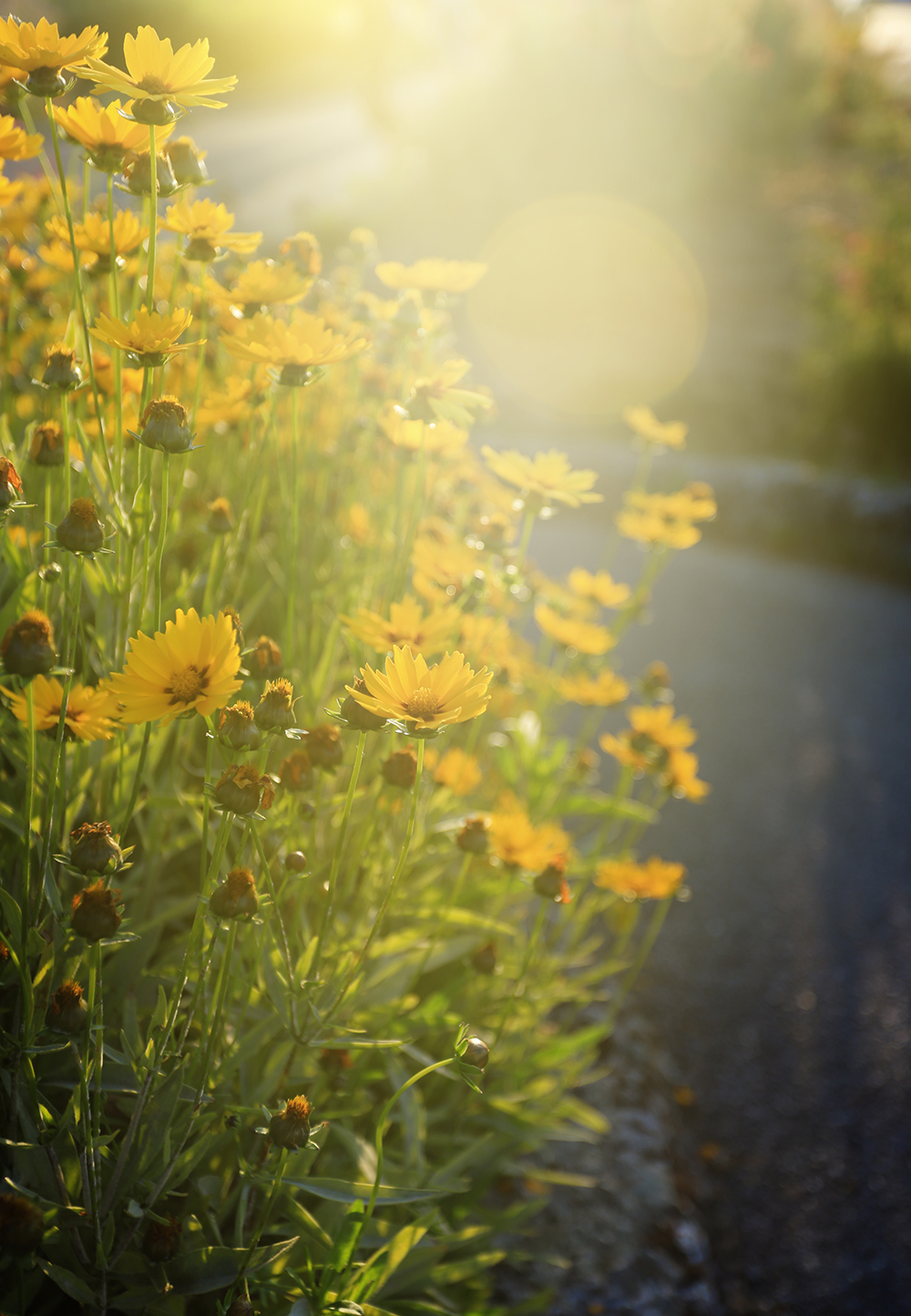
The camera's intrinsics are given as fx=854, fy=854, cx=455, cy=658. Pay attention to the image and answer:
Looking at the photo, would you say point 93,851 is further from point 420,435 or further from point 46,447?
point 420,435

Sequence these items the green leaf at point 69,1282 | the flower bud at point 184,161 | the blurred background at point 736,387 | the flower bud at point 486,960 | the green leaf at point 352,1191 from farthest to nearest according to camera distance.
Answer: the blurred background at point 736,387, the flower bud at point 486,960, the flower bud at point 184,161, the green leaf at point 352,1191, the green leaf at point 69,1282

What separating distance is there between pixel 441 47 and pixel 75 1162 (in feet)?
54.4

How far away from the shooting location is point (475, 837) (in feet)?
2.93

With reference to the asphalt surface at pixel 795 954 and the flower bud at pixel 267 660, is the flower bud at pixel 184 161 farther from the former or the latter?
the asphalt surface at pixel 795 954

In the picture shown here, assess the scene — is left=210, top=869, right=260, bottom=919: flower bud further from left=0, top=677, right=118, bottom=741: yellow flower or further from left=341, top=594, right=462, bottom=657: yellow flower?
left=341, top=594, right=462, bottom=657: yellow flower

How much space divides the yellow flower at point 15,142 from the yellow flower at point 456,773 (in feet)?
2.56

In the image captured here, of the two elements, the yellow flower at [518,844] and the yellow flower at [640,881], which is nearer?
the yellow flower at [518,844]

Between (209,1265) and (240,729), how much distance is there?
1.50ft

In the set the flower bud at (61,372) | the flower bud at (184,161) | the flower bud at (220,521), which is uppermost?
the flower bud at (184,161)

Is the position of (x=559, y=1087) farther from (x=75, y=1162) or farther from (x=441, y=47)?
(x=441, y=47)

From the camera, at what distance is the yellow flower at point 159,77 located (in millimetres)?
645

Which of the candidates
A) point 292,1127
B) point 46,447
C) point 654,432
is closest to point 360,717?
point 292,1127

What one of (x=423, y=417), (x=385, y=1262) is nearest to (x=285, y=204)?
(x=423, y=417)

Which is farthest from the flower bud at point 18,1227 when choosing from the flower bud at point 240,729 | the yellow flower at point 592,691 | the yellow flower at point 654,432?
the yellow flower at point 654,432
